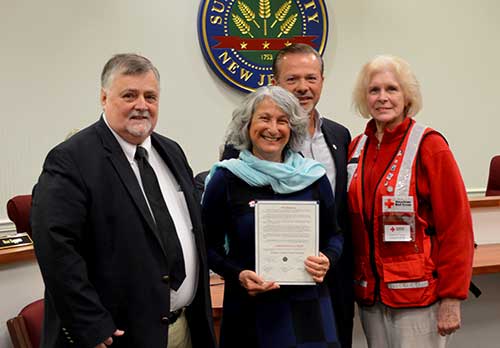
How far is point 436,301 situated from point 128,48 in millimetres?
3299

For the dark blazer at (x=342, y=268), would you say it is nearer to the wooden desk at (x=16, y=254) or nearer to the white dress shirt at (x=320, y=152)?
the white dress shirt at (x=320, y=152)

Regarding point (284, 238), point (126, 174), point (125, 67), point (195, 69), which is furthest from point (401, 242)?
point (195, 69)

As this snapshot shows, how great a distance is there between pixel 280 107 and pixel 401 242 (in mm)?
658

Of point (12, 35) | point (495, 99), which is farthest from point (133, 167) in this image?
point (495, 99)

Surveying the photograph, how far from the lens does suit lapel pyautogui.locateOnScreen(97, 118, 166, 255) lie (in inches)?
61.2

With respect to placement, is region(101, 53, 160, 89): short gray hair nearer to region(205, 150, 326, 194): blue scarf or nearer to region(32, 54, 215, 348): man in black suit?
region(32, 54, 215, 348): man in black suit

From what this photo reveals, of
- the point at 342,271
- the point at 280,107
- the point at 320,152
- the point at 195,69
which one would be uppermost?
the point at 195,69

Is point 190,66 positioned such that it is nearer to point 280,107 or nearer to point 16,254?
point 16,254

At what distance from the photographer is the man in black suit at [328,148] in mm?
2061

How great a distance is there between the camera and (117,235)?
59.5 inches

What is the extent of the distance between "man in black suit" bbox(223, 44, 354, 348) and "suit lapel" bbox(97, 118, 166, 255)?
19.8 inches

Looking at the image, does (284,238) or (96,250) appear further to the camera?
(284,238)

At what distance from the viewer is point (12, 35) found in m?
3.95

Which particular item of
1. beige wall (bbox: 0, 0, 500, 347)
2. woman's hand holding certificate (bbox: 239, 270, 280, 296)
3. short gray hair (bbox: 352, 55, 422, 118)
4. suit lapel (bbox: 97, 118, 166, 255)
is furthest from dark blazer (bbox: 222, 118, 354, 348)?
beige wall (bbox: 0, 0, 500, 347)
